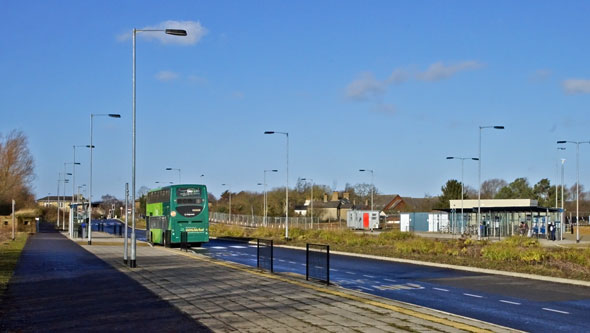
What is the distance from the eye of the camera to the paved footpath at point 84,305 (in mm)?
11145

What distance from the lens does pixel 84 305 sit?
A: 44.9 ft

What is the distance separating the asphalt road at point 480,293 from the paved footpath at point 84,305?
5.80 m

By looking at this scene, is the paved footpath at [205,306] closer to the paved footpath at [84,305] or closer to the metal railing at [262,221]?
the paved footpath at [84,305]

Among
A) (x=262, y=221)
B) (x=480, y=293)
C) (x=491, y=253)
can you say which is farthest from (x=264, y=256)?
(x=262, y=221)

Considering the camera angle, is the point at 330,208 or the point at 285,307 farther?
the point at 330,208

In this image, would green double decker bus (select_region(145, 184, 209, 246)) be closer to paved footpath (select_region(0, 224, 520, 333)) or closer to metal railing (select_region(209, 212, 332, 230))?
paved footpath (select_region(0, 224, 520, 333))

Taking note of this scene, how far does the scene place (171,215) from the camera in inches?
1571

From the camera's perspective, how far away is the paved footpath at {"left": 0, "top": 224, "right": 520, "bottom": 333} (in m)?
11.0

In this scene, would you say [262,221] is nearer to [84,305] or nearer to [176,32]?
[176,32]

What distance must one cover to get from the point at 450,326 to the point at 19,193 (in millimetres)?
79395

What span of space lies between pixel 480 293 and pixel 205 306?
7583 millimetres

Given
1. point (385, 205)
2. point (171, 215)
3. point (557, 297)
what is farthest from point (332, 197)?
point (557, 297)

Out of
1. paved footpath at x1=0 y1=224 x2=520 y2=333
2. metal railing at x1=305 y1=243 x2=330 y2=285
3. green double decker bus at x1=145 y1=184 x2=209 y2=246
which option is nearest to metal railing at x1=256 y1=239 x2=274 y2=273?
paved footpath at x1=0 y1=224 x2=520 y2=333

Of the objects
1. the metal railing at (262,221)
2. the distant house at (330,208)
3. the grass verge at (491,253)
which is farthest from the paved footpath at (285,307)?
the distant house at (330,208)
